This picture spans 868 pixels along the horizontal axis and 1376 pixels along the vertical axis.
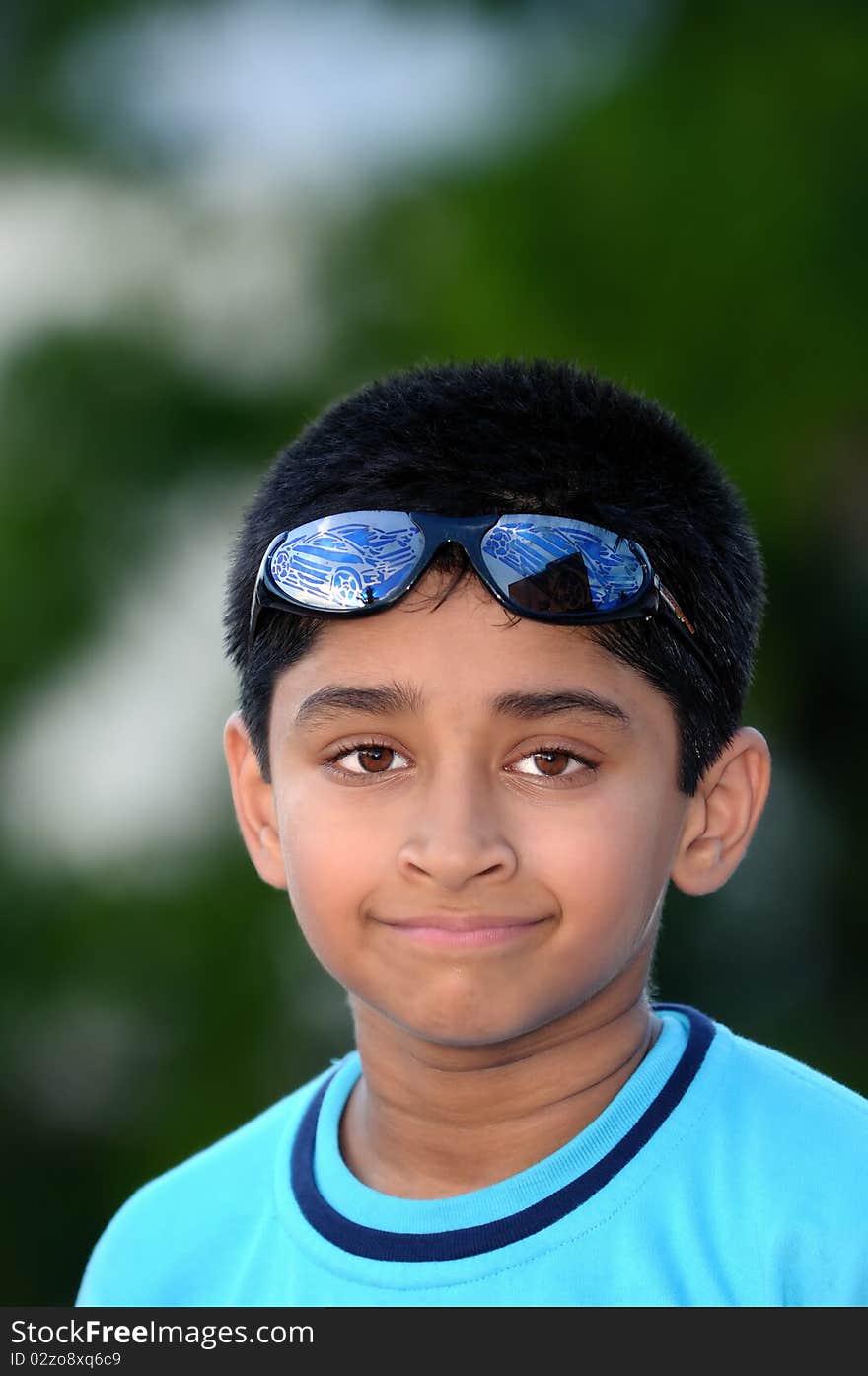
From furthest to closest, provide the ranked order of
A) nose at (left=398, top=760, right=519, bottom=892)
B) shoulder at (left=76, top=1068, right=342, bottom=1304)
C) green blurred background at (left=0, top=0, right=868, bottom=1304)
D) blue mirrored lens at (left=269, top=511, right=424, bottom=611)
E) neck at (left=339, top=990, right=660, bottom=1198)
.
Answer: green blurred background at (left=0, top=0, right=868, bottom=1304), shoulder at (left=76, top=1068, right=342, bottom=1304), neck at (left=339, top=990, right=660, bottom=1198), blue mirrored lens at (left=269, top=511, right=424, bottom=611), nose at (left=398, top=760, right=519, bottom=892)

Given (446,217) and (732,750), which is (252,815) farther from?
(446,217)

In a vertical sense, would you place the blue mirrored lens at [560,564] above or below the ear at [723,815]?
above

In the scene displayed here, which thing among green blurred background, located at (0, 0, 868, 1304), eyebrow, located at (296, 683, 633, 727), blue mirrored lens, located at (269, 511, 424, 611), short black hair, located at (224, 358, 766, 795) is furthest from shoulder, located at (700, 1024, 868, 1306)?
green blurred background, located at (0, 0, 868, 1304)

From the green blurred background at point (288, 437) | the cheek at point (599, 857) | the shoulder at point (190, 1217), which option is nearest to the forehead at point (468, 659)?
the cheek at point (599, 857)

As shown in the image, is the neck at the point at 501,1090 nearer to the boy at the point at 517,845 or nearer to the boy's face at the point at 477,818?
the boy at the point at 517,845

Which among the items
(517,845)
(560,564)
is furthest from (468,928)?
(560,564)

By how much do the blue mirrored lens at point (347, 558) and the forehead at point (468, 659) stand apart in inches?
1.3

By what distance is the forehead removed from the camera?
1807 mm

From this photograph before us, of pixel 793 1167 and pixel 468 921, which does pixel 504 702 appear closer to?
pixel 468 921

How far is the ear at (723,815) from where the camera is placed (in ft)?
6.71

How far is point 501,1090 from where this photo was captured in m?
2.01

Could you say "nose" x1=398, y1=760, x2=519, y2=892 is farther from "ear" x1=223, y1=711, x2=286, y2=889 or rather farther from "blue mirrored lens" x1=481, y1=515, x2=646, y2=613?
"ear" x1=223, y1=711, x2=286, y2=889

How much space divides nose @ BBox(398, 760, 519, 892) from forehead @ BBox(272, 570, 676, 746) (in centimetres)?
8

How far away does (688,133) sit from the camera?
677 centimetres
